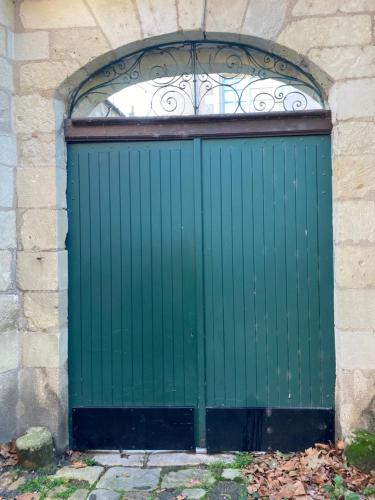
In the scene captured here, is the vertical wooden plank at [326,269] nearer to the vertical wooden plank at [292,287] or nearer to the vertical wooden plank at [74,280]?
the vertical wooden plank at [292,287]

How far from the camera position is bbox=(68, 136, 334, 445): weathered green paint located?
3.68 metres

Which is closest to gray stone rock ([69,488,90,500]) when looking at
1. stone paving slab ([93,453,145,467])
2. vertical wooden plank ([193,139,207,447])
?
stone paving slab ([93,453,145,467])

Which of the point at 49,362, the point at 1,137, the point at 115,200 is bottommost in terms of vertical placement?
the point at 49,362

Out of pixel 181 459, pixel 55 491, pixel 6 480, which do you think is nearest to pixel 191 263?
pixel 181 459

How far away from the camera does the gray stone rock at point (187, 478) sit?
3.20 metres

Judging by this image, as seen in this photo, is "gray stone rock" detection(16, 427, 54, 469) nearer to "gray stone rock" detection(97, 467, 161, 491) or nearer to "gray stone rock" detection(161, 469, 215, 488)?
"gray stone rock" detection(97, 467, 161, 491)

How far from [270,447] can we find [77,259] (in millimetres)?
2214

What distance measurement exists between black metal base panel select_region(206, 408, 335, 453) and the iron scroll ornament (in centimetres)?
248

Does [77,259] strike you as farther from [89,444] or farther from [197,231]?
[89,444]

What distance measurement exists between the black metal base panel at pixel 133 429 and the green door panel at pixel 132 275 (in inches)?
3.3

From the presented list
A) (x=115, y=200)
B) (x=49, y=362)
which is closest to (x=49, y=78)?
(x=115, y=200)

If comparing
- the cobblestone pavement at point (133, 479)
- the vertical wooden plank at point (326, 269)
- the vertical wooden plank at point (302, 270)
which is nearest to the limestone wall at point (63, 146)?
the vertical wooden plank at point (326, 269)

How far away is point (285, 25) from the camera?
11.6 ft

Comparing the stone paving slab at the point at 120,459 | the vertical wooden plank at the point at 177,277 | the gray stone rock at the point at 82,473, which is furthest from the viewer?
the vertical wooden plank at the point at 177,277
